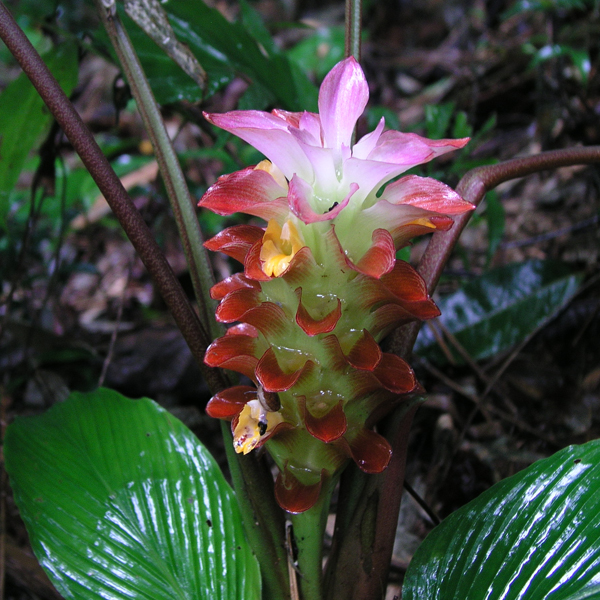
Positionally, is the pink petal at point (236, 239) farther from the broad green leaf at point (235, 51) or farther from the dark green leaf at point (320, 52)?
the dark green leaf at point (320, 52)

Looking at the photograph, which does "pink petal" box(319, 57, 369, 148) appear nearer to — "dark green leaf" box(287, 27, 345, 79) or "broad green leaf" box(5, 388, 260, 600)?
"broad green leaf" box(5, 388, 260, 600)

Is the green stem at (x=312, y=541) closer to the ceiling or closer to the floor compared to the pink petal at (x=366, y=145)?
closer to the floor

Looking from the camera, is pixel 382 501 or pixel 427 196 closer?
pixel 427 196

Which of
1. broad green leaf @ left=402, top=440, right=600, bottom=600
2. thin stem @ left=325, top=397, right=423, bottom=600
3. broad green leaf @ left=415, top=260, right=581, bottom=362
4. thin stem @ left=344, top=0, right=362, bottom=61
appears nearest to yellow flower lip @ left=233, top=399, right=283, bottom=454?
thin stem @ left=325, top=397, right=423, bottom=600

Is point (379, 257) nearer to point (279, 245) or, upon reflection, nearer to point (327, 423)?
point (279, 245)

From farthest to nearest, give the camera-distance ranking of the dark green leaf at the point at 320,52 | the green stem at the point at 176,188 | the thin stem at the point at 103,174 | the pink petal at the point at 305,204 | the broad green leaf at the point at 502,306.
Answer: the dark green leaf at the point at 320,52 < the broad green leaf at the point at 502,306 < the green stem at the point at 176,188 < the thin stem at the point at 103,174 < the pink petal at the point at 305,204

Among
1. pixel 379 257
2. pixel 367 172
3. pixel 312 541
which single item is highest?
pixel 367 172

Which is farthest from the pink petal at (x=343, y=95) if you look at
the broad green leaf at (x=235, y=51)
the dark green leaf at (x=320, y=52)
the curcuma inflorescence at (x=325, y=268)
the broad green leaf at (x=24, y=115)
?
the dark green leaf at (x=320, y=52)

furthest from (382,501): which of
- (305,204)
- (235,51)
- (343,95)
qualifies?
(235,51)
